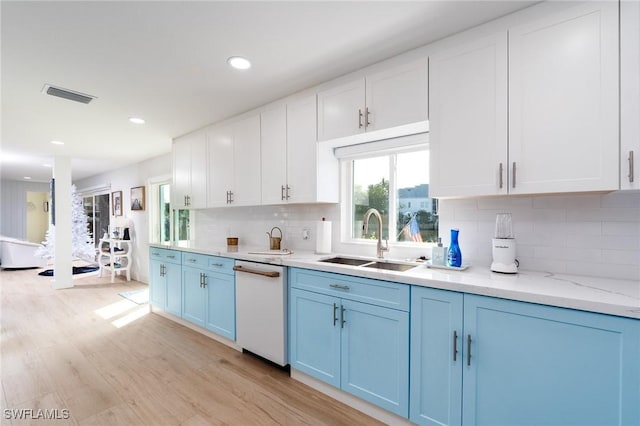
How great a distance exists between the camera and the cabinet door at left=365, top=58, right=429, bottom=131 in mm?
1931

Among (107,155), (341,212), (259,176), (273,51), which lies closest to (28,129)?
(107,155)

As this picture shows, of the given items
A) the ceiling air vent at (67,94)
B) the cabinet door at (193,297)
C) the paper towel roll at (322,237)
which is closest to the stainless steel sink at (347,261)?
the paper towel roll at (322,237)

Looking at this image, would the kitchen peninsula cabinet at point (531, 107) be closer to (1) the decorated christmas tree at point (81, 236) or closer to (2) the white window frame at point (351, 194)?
(2) the white window frame at point (351, 194)

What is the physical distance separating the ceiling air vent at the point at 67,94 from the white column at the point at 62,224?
3.29m

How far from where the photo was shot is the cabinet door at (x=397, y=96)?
1.93 metres

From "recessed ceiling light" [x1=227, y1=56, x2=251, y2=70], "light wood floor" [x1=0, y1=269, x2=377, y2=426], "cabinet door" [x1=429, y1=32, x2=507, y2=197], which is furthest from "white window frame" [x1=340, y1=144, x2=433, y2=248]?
"light wood floor" [x1=0, y1=269, x2=377, y2=426]

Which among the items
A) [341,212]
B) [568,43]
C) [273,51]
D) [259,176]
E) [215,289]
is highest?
[273,51]

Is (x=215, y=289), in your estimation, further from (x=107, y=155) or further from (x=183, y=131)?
(x=107, y=155)

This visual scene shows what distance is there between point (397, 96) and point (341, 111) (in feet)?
1.54

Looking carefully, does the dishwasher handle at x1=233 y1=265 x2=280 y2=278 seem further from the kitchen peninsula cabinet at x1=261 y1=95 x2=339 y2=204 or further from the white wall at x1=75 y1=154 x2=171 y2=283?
the white wall at x1=75 y1=154 x2=171 y2=283

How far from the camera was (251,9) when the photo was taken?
1.61m

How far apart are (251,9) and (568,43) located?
1628mm

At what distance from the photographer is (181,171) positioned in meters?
4.01

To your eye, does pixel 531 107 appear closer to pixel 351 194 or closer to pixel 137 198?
pixel 351 194
